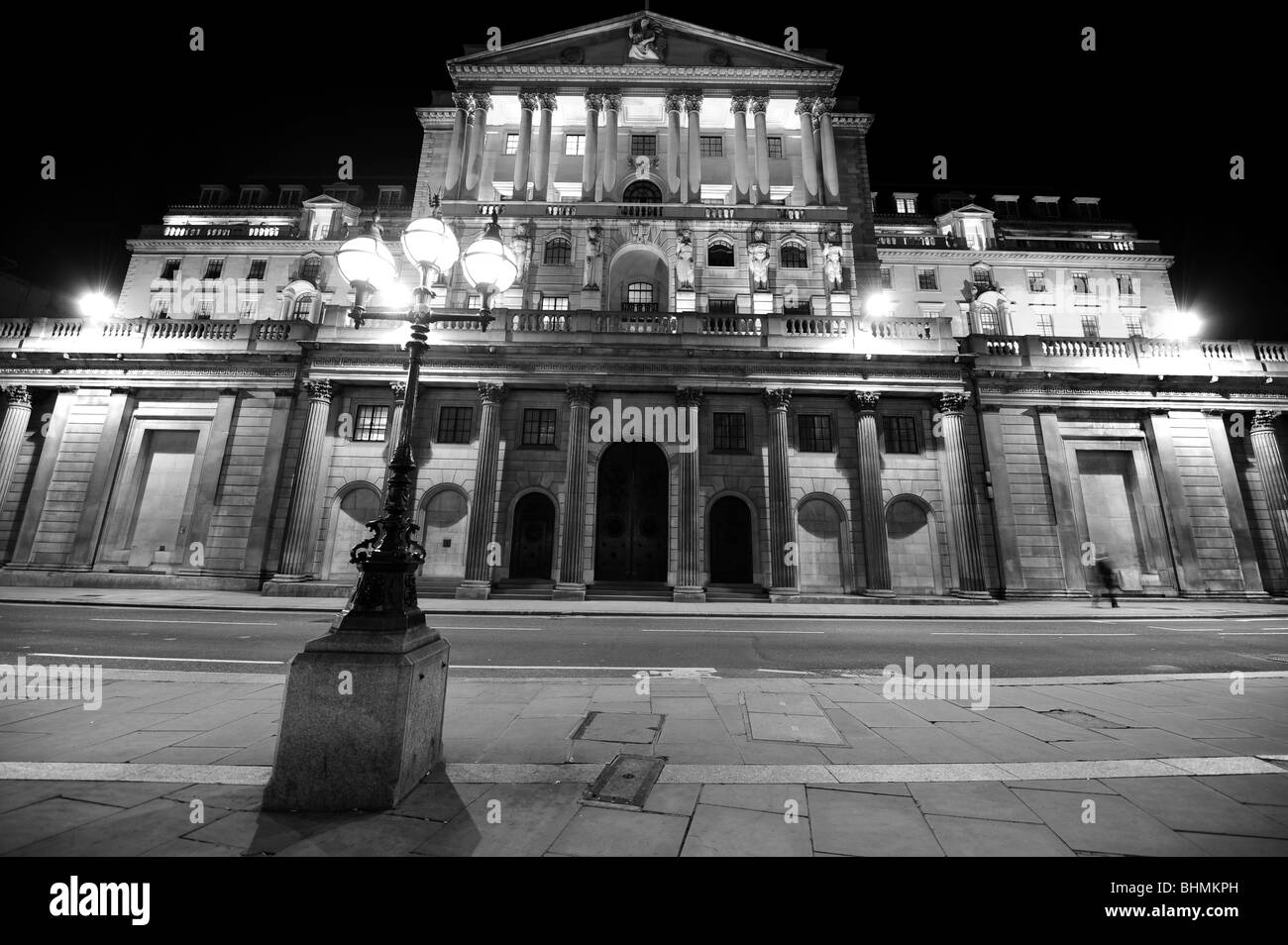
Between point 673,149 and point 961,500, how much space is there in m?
23.1

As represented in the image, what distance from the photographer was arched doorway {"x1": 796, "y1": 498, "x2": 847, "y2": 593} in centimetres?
1872

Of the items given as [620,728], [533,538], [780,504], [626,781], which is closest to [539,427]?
[533,538]

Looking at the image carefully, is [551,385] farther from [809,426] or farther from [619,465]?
[809,426]

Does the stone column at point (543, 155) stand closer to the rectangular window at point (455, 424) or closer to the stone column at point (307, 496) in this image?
the rectangular window at point (455, 424)

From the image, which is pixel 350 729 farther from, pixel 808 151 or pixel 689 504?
pixel 808 151

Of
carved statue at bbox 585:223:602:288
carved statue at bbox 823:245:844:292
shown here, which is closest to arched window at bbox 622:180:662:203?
carved statue at bbox 585:223:602:288

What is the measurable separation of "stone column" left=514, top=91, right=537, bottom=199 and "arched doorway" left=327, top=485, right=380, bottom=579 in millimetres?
17687

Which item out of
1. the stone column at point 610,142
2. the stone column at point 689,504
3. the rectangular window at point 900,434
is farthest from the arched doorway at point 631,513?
the stone column at point 610,142

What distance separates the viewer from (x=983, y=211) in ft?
114

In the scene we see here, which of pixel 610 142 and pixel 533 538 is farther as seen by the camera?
pixel 610 142

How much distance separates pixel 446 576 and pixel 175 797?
16.1 metres

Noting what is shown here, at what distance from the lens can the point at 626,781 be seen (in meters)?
3.70

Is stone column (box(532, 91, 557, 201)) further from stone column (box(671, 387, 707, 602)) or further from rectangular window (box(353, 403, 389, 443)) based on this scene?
stone column (box(671, 387, 707, 602))

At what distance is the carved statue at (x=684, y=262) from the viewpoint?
23.8 metres
